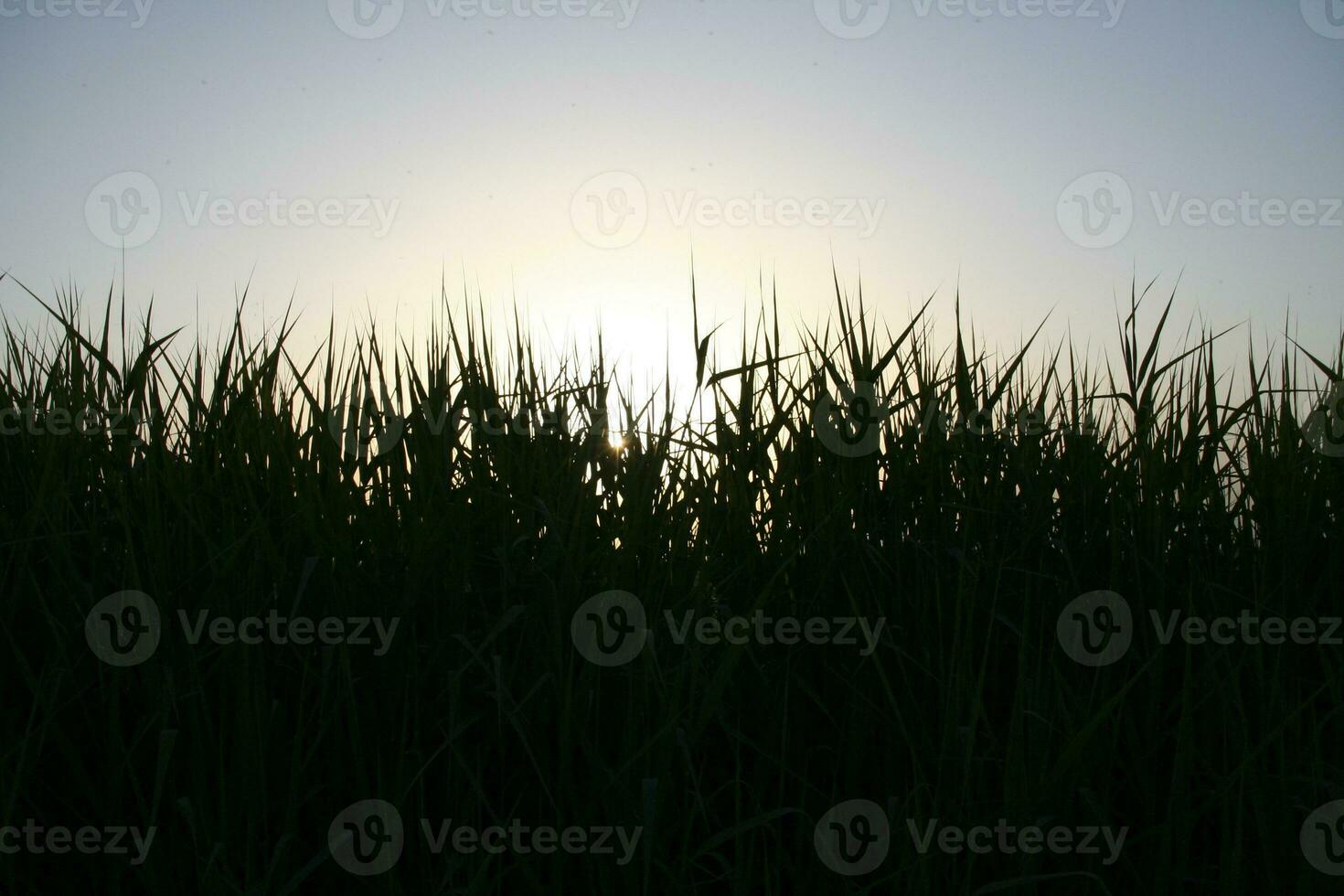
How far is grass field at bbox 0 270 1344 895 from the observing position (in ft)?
4.97

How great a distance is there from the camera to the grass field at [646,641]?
151cm

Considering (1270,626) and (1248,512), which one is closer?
(1270,626)

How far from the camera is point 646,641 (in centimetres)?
159

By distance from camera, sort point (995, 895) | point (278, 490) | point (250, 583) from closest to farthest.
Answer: point (995, 895), point (250, 583), point (278, 490)

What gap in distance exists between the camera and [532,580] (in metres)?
1.79

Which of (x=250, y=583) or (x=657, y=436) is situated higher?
(x=657, y=436)

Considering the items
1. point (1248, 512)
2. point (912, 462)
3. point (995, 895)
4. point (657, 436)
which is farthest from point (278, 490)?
point (1248, 512)

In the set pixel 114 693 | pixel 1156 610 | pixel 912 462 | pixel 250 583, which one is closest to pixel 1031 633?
pixel 1156 610

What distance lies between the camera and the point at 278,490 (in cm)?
193

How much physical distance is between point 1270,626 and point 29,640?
2.49 meters

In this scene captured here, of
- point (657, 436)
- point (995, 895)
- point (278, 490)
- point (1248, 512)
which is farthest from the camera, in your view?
point (1248, 512)

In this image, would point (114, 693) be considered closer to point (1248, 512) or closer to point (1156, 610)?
point (1156, 610)

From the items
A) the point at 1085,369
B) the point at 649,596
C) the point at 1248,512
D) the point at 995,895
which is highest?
the point at 1085,369

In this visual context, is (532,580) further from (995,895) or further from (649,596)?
(995,895)
